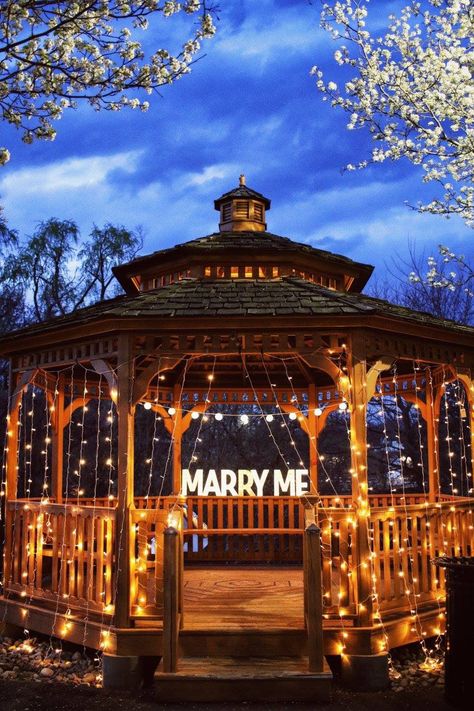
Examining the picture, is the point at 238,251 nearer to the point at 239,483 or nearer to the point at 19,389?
the point at 19,389

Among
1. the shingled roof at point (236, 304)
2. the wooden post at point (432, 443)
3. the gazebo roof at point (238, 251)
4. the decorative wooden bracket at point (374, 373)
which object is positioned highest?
the gazebo roof at point (238, 251)

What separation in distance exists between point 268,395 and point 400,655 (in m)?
5.34

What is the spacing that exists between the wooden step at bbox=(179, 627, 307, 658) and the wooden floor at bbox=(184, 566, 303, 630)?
0.42 ft

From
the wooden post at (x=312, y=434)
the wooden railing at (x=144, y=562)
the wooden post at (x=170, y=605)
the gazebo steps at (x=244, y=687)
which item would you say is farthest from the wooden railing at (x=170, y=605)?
the wooden post at (x=312, y=434)

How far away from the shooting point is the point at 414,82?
1043cm

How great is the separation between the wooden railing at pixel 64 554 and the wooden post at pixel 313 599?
7.14 feet

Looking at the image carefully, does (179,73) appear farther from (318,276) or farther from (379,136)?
(379,136)

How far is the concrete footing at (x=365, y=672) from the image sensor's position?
636cm

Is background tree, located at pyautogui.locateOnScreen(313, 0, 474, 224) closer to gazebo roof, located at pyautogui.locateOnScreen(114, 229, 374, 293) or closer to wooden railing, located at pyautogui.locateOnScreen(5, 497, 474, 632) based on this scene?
gazebo roof, located at pyautogui.locateOnScreen(114, 229, 374, 293)

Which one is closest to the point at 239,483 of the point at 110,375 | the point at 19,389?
the point at 19,389

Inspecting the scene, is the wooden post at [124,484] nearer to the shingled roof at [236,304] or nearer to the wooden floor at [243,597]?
the shingled roof at [236,304]

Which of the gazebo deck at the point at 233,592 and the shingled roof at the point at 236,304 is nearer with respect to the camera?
the gazebo deck at the point at 233,592

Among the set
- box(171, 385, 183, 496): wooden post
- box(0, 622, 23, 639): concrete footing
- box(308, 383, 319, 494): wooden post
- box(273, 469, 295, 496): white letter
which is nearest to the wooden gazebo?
box(0, 622, 23, 639): concrete footing

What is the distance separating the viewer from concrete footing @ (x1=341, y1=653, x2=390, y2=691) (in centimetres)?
636
